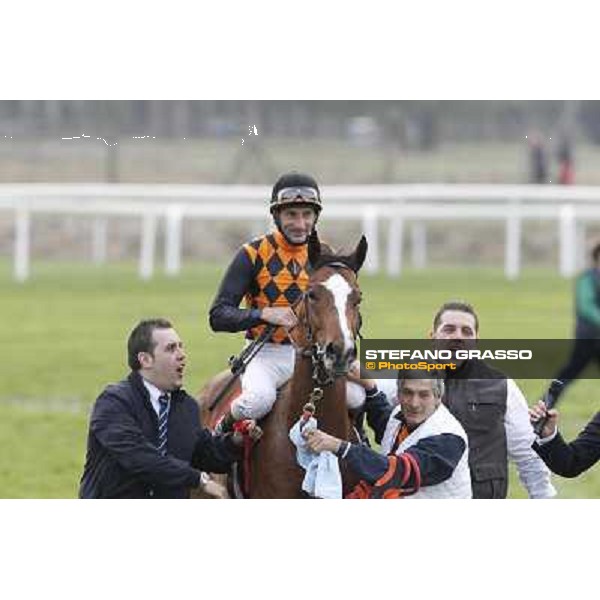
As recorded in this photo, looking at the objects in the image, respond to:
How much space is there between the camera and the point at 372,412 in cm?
636

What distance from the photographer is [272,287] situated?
6.29 metres

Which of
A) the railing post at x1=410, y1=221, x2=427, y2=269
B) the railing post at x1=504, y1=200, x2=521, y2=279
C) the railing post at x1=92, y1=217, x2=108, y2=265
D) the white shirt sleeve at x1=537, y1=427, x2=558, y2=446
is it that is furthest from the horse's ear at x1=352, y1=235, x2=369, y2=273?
the railing post at x1=92, y1=217, x2=108, y2=265

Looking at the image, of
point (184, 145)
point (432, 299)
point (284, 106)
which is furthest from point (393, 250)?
point (284, 106)

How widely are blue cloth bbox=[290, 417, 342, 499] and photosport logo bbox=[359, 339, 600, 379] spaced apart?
455mm

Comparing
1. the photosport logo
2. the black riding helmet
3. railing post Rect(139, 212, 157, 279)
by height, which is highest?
railing post Rect(139, 212, 157, 279)

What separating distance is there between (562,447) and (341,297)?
123 centimetres

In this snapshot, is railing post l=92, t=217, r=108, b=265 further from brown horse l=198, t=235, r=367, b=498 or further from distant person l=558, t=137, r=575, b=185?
brown horse l=198, t=235, r=367, b=498

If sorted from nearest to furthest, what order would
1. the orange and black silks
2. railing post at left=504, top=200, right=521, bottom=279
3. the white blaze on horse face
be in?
the white blaze on horse face → the orange and black silks → railing post at left=504, top=200, right=521, bottom=279

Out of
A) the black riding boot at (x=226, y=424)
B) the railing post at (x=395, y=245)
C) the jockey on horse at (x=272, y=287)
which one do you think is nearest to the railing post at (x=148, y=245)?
the railing post at (x=395, y=245)

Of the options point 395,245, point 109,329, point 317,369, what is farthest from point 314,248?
point 395,245

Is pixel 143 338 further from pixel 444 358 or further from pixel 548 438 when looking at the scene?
pixel 548 438

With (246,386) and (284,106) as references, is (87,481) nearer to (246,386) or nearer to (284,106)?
(246,386)

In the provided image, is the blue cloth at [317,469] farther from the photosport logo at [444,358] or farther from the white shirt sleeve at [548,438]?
the white shirt sleeve at [548,438]

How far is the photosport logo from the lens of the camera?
6.09 metres
